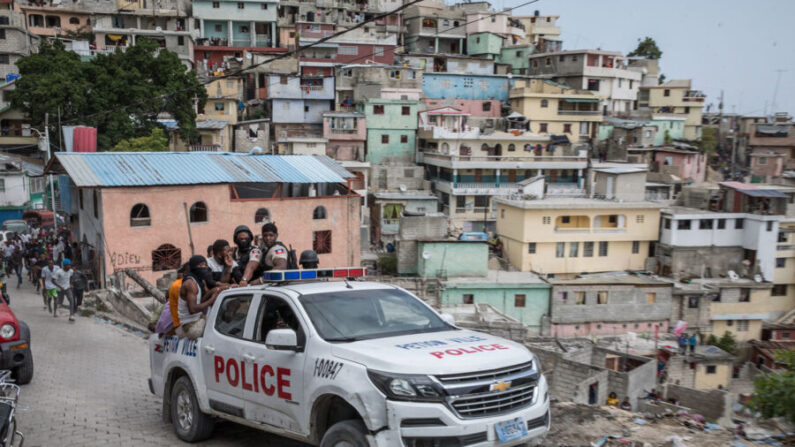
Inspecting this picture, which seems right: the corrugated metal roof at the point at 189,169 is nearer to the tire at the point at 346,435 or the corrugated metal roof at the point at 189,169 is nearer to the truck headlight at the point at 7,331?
the truck headlight at the point at 7,331

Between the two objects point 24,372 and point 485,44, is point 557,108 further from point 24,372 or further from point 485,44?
point 24,372

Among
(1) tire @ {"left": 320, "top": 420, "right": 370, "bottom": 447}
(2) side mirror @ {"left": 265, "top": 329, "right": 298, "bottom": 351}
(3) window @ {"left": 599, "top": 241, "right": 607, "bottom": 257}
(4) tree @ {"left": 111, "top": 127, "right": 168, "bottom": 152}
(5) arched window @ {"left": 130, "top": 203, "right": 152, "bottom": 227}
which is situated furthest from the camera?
(3) window @ {"left": 599, "top": 241, "right": 607, "bottom": 257}

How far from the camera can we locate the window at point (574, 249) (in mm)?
35344

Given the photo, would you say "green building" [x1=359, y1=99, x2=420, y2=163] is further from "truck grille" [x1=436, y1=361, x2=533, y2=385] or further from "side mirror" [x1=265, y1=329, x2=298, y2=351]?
"truck grille" [x1=436, y1=361, x2=533, y2=385]

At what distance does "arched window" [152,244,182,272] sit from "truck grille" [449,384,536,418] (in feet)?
71.9

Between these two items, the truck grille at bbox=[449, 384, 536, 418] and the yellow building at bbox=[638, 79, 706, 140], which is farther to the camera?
the yellow building at bbox=[638, 79, 706, 140]

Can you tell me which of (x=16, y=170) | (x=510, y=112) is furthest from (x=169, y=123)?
(x=510, y=112)

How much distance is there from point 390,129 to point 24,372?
125 ft

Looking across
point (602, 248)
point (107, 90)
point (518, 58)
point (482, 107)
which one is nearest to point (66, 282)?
point (107, 90)

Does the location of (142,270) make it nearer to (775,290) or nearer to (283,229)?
(283,229)

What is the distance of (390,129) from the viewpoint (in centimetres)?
4591

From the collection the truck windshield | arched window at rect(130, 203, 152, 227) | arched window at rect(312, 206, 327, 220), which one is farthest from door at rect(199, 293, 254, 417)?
arched window at rect(312, 206, 327, 220)

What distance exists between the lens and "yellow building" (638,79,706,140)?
189 feet

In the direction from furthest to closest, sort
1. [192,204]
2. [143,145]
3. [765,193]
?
[765,193], [143,145], [192,204]
